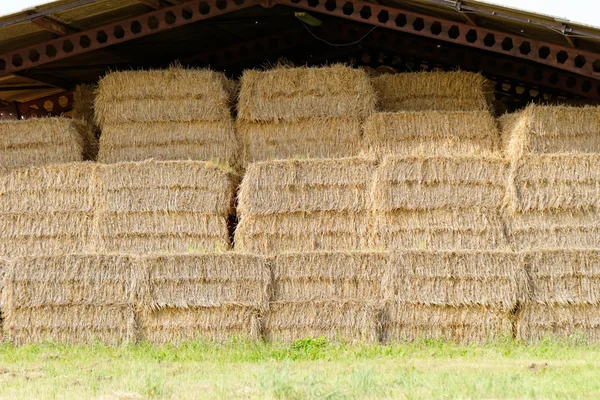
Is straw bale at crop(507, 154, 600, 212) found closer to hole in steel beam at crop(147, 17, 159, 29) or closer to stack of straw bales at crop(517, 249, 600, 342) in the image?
stack of straw bales at crop(517, 249, 600, 342)

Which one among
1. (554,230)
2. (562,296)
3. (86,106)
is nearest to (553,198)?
(554,230)

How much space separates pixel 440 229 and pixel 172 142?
14.4 ft

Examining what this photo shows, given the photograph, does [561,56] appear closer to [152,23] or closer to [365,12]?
[365,12]

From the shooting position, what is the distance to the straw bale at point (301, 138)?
15.2m

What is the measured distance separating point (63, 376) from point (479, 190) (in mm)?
6403

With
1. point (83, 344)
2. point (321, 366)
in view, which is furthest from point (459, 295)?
point (83, 344)

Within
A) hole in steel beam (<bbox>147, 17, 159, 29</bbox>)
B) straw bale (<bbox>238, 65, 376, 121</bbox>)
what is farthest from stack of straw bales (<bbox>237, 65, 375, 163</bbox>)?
hole in steel beam (<bbox>147, 17, 159, 29</bbox>)

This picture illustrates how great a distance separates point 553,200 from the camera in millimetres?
14031

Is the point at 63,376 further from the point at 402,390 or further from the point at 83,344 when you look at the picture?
the point at 402,390

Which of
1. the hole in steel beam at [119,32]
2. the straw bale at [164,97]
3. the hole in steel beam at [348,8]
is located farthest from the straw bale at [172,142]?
the hole in steel beam at [348,8]

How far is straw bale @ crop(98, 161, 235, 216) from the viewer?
1455cm

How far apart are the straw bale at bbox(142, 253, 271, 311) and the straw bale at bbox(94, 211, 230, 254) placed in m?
0.91

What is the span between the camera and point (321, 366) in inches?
450

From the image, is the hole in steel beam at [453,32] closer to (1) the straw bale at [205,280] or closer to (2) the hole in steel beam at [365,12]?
(2) the hole in steel beam at [365,12]
